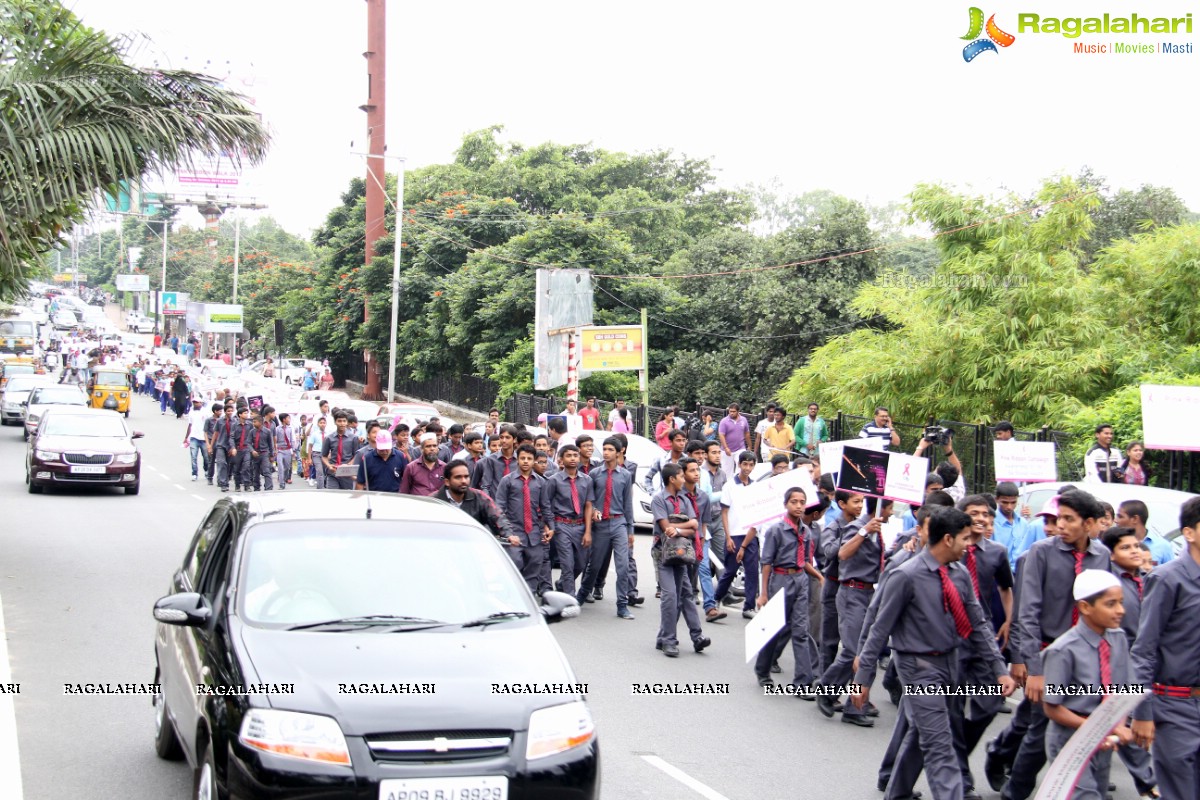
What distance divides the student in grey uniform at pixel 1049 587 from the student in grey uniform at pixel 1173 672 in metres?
1.00

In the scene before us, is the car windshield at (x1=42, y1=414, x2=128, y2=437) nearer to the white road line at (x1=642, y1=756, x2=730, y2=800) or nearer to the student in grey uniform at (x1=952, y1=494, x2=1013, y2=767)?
the white road line at (x1=642, y1=756, x2=730, y2=800)

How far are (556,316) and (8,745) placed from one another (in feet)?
Answer: 86.1

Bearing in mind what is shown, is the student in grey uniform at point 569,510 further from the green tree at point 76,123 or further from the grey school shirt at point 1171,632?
the grey school shirt at point 1171,632

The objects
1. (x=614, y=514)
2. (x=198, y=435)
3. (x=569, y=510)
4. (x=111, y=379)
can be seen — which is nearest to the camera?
(x=569, y=510)

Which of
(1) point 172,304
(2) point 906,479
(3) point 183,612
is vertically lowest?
(3) point 183,612

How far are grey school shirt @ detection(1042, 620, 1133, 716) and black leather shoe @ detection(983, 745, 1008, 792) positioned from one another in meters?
1.62

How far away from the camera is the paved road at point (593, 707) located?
6992 mm

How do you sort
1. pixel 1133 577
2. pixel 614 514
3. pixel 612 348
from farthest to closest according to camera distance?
1. pixel 612 348
2. pixel 614 514
3. pixel 1133 577

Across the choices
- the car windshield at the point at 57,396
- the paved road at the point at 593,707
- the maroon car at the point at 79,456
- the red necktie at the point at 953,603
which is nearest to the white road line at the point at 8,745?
the paved road at the point at 593,707

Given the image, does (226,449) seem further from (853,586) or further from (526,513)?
(853,586)

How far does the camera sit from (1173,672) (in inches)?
217

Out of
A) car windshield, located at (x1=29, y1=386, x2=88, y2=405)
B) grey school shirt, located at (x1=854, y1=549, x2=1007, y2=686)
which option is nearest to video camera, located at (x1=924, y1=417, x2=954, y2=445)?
grey school shirt, located at (x1=854, y1=549, x2=1007, y2=686)

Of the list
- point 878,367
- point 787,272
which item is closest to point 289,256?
point 787,272

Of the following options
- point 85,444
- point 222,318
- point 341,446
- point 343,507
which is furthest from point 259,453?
point 222,318
